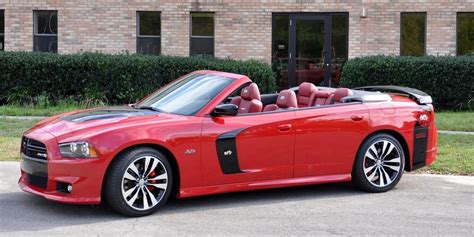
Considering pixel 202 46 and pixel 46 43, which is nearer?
→ pixel 202 46

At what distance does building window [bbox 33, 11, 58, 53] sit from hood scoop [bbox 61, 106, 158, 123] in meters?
12.0

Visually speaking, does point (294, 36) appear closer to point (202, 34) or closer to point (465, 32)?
point (202, 34)

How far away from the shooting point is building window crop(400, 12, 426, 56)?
18.6 m

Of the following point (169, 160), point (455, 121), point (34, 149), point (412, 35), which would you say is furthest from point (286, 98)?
point (412, 35)

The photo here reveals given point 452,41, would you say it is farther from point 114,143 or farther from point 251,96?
point 114,143

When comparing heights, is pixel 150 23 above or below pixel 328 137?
above

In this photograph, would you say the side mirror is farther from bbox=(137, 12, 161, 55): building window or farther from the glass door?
bbox=(137, 12, 161, 55): building window

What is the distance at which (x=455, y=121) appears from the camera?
1387cm

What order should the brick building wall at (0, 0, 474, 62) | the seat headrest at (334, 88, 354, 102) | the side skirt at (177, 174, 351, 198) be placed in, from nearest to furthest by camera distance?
the side skirt at (177, 174, 351, 198) < the seat headrest at (334, 88, 354, 102) < the brick building wall at (0, 0, 474, 62)

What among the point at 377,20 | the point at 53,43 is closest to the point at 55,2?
the point at 53,43

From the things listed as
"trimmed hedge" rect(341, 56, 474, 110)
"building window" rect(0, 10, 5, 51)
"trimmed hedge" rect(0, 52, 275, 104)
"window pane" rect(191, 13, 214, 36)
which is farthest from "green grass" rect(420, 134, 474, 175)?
"building window" rect(0, 10, 5, 51)

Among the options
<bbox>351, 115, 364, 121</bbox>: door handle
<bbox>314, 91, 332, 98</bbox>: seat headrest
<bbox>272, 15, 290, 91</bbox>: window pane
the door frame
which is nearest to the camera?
<bbox>351, 115, 364, 121</bbox>: door handle

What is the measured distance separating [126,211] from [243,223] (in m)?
1.12

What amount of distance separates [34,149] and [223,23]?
39.9 ft
